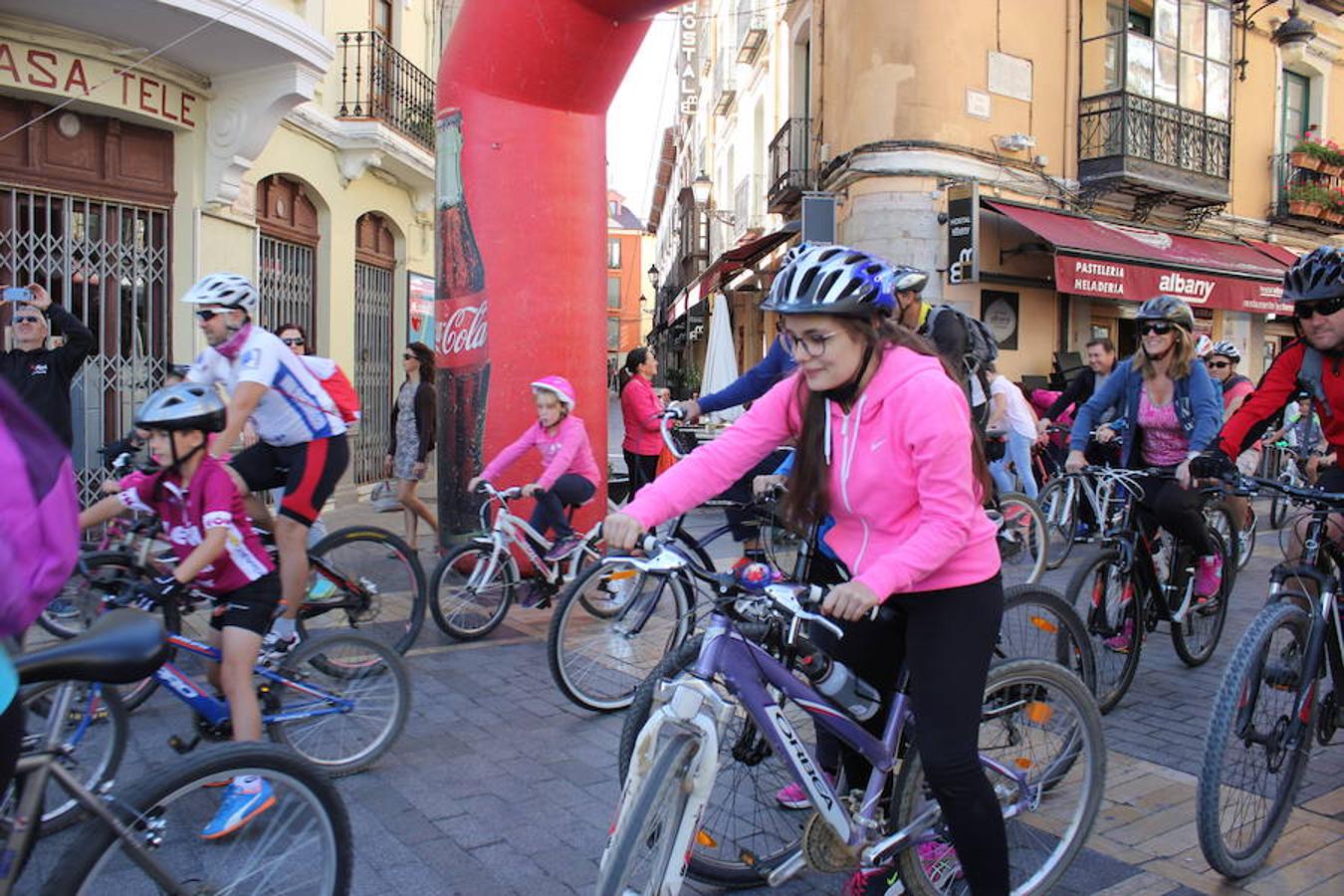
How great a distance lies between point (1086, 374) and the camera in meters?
9.14

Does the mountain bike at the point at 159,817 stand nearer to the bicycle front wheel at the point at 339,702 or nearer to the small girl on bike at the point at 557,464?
the bicycle front wheel at the point at 339,702

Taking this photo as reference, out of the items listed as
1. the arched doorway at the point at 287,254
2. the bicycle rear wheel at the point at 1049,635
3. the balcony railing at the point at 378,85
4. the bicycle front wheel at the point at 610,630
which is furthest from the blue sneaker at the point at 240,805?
the balcony railing at the point at 378,85

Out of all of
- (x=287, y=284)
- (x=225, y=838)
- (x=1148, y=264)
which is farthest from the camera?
(x=1148, y=264)

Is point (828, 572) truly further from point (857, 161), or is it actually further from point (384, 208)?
point (857, 161)

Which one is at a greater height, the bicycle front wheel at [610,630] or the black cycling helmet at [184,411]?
the black cycling helmet at [184,411]

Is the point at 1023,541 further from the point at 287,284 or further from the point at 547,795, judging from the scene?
the point at 287,284

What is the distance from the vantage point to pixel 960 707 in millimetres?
2555

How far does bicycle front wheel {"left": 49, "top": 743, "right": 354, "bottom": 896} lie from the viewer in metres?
2.13

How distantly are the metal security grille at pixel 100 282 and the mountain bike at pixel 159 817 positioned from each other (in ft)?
23.7

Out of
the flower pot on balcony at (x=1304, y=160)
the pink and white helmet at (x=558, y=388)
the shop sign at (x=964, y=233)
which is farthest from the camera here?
the flower pot on balcony at (x=1304, y=160)

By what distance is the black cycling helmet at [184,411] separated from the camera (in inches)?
140

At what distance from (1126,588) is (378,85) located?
11364 millimetres

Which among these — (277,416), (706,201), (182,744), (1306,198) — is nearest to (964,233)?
(1306,198)

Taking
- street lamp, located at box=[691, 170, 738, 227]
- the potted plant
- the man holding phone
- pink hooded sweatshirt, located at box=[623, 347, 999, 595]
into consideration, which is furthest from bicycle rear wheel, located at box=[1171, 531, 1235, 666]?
street lamp, located at box=[691, 170, 738, 227]
